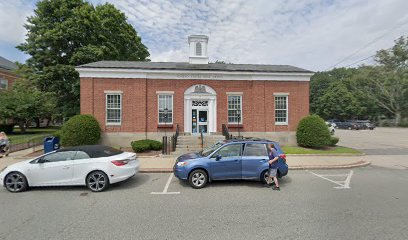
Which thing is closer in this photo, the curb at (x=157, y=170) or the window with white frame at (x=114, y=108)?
the curb at (x=157, y=170)

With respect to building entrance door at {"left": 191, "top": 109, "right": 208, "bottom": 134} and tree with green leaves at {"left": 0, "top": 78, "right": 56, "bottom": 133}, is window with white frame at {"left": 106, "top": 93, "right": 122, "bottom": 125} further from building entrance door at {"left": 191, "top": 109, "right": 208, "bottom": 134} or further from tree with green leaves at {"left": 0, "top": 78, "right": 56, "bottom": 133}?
tree with green leaves at {"left": 0, "top": 78, "right": 56, "bottom": 133}

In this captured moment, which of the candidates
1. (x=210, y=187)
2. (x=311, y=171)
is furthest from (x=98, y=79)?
(x=311, y=171)

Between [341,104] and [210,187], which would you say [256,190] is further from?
[341,104]

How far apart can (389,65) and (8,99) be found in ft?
232

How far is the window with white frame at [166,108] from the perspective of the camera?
1633cm

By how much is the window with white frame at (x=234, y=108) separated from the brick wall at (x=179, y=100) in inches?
13.9

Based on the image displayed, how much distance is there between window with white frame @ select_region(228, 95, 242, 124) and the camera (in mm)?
16953

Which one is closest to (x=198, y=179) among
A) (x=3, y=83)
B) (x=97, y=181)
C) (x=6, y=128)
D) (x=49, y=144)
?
(x=97, y=181)

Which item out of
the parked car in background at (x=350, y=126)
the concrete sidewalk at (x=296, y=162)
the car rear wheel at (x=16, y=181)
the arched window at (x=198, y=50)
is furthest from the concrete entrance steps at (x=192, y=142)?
the parked car in background at (x=350, y=126)

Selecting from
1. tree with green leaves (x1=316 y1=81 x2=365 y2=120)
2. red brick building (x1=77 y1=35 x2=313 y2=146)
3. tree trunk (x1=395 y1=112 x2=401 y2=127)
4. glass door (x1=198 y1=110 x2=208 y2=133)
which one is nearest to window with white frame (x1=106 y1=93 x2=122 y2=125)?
red brick building (x1=77 y1=35 x2=313 y2=146)

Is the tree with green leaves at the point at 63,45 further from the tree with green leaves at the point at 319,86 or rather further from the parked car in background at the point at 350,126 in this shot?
the tree with green leaves at the point at 319,86

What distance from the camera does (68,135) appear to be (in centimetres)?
1336

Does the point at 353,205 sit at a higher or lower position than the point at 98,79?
lower

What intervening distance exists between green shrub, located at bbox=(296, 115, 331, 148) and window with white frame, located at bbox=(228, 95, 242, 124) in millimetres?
4704
